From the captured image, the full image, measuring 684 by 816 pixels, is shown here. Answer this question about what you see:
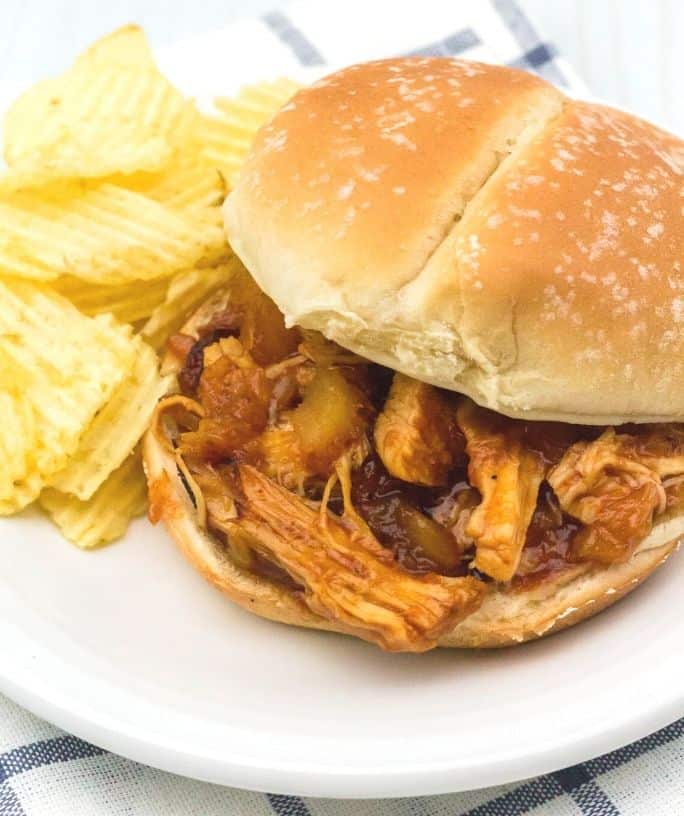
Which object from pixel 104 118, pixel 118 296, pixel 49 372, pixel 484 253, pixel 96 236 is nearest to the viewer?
pixel 484 253

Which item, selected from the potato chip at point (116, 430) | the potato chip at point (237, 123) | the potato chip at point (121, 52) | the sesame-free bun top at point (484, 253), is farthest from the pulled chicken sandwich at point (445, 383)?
the potato chip at point (121, 52)

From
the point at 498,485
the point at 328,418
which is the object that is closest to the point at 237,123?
the point at 328,418

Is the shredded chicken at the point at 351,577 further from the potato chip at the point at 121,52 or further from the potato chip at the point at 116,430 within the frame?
the potato chip at the point at 121,52

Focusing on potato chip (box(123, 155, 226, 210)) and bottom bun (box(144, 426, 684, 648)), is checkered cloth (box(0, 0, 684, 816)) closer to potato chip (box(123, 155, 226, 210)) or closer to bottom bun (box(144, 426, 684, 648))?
bottom bun (box(144, 426, 684, 648))

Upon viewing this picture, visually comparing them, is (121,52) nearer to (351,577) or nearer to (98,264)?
(98,264)

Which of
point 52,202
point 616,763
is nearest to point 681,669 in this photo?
point 616,763

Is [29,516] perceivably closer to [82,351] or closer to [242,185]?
[82,351]

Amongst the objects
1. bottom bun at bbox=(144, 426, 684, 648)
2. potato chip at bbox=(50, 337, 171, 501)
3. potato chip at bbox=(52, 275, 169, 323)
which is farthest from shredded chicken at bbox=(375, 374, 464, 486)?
potato chip at bbox=(52, 275, 169, 323)
